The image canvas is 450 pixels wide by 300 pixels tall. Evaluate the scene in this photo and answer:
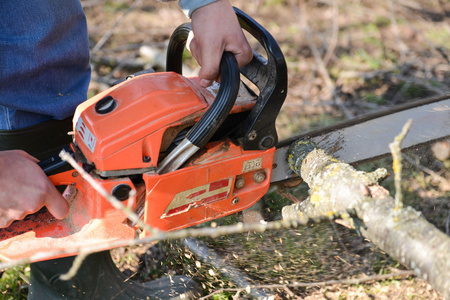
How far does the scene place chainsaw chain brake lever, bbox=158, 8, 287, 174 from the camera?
1450 mm

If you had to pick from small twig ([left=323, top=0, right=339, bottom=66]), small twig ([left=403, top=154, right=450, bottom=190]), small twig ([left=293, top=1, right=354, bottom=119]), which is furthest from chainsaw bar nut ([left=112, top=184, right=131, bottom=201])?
small twig ([left=323, top=0, right=339, bottom=66])

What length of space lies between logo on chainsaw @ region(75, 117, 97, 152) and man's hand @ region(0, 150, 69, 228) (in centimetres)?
18

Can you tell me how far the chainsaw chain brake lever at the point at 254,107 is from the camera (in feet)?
4.76

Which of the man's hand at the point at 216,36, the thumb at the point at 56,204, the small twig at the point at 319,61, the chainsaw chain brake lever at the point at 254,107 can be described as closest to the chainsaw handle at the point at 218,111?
the chainsaw chain brake lever at the point at 254,107

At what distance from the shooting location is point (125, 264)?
246 centimetres

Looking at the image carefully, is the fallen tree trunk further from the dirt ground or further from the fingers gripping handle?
the dirt ground

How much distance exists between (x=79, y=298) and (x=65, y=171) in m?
0.80

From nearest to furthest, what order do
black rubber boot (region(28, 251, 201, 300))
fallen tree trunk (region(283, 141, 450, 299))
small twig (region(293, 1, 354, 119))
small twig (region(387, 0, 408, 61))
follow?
1. fallen tree trunk (region(283, 141, 450, 299))
2. black rubber boot (region(28, 251, 201, 300))
3. small twig (region(293, 1, 354, 119))
4. small twig (region(387, 0, 408, 61))

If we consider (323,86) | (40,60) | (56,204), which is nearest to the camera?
(56,204)

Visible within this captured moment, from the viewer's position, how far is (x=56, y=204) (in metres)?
1.54

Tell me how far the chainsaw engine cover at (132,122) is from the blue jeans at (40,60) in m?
0.39

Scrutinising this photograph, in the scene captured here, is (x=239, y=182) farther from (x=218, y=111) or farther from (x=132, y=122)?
(x=132, y=122)

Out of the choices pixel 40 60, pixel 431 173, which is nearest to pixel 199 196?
pixel 40 60

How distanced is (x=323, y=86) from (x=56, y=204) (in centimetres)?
276
